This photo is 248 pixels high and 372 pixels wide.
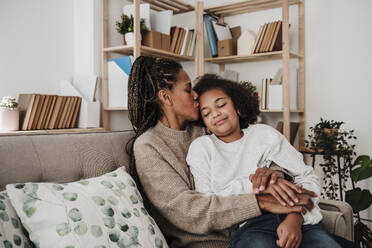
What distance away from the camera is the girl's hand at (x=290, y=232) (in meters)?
1.03

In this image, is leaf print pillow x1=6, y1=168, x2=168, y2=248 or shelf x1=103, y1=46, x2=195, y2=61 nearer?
leaf print pillow x1=6, y1=168, x2=168, y2=248

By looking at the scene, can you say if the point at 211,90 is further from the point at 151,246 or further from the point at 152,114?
the point at 151,246

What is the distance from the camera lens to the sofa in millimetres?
999

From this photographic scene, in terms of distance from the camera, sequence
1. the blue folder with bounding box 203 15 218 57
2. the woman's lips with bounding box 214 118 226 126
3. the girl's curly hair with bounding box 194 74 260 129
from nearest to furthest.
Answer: the woman's lips with bounding box 214 118 226 126
the girl's curly hair with bounding box 194 74 260 129
the blue folder with bounding box 203 15 218 57

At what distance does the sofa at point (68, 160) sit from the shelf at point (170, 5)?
1694 millimetres

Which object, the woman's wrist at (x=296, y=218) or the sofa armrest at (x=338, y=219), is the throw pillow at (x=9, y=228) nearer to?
the woman's wrist at (x=296, y=218)

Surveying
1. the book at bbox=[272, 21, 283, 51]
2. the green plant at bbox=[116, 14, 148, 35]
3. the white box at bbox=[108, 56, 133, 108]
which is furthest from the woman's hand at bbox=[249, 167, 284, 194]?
the book at bbox=[272, 21, 283, 51]

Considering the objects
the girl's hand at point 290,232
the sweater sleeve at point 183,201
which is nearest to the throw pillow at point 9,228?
the sweater sleeve at point 183,201

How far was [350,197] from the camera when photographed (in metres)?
2.27

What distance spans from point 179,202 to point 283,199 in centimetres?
35

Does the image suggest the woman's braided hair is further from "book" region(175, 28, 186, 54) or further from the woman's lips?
"book" region(175, 28, 186, 54)

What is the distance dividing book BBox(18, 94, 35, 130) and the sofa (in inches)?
31.8

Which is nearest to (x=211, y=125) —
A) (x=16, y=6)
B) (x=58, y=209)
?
(x=58, y=209)

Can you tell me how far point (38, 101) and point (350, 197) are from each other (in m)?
2.11
